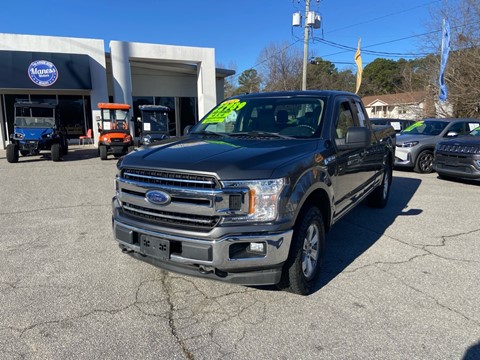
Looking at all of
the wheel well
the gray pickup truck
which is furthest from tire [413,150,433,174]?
the wheel well

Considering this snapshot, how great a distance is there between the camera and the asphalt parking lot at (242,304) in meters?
2.63

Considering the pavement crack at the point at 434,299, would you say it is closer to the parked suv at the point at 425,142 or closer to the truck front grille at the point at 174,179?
the truck front grille at the point at 174,179

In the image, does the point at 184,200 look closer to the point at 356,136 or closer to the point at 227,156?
the point at 227,156

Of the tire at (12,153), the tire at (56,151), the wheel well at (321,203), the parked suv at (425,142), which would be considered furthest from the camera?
the tire at (56,151)

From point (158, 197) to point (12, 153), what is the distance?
41.7 ft

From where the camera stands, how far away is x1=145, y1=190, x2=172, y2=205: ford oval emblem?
295cm

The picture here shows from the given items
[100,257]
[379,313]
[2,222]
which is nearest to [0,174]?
[2,222]

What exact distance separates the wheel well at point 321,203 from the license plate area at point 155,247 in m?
1.16

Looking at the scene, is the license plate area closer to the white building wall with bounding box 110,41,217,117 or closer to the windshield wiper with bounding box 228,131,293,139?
the windshield wiper with bounding box 228,131,293,139

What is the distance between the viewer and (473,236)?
198 inches

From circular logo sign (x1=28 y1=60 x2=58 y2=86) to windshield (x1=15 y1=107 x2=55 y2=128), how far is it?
4.03m

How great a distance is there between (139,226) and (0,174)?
9906 millimetres

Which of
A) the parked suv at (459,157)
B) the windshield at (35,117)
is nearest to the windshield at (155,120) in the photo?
the windshield at (35,117)

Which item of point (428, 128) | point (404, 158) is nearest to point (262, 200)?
point (404, 158)
